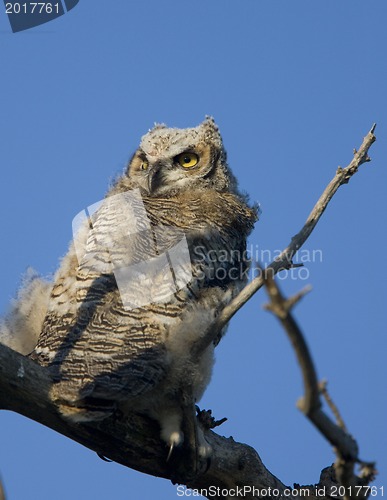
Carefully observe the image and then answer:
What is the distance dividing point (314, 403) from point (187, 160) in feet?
13.9

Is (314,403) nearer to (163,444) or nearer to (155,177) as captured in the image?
(163,444)

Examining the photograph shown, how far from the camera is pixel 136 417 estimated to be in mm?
4113

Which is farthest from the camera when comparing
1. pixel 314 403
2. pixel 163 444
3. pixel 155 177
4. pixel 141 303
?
pixel 155 177

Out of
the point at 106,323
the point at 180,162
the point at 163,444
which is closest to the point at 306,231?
the point at 106,323

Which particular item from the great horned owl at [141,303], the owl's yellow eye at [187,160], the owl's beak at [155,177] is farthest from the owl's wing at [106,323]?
the owl's yellow eye at [187,160]

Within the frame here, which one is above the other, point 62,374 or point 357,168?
point 357,168

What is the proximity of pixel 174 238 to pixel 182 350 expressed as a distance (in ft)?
2.94

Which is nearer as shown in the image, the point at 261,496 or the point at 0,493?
the point at 0,493

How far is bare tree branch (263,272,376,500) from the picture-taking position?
1.85 m

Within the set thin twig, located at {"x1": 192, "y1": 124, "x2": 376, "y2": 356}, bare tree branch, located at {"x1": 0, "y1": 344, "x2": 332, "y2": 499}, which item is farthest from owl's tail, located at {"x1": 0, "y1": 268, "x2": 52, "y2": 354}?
thin twig, located at {"x1": 192, "y1": 124, "x2": 376, "y2": 356}

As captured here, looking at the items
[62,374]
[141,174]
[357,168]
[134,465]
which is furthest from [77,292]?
[141,174]

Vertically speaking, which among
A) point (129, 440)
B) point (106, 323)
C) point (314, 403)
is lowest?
point (314, 403)

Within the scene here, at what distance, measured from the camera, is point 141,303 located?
3.99 meters

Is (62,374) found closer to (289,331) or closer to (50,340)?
(50,340)
